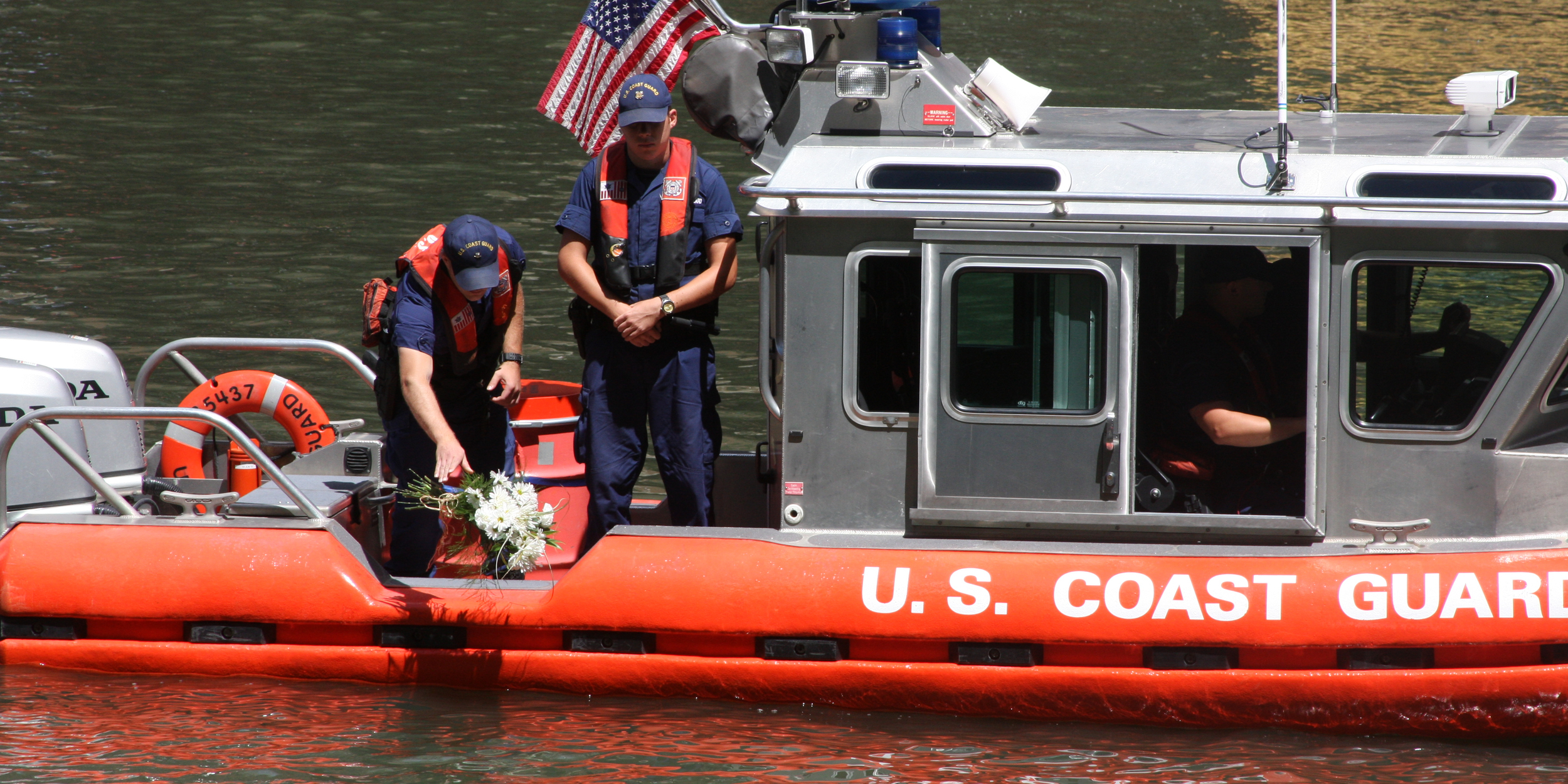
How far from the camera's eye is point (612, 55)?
585cm

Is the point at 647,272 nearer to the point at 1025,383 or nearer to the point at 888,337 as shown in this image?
the point at 888,337

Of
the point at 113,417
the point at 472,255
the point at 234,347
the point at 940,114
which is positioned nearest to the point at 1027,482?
the point at 940,114

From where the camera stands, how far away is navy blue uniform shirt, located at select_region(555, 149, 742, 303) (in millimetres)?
5180

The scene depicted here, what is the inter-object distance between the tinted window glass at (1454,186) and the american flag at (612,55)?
248cm

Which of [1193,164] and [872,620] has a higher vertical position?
[1193,164]

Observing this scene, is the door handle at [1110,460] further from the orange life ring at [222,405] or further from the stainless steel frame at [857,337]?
the orange life ring at [222,405]

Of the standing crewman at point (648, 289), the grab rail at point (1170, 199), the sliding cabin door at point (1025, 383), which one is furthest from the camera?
the standing crewman at point (648, 289)

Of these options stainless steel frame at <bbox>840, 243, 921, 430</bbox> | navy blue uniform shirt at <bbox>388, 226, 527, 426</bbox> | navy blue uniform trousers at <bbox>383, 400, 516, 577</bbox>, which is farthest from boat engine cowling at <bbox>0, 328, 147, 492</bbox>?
stainless steel frame at <bbox>840, 243, 921, 430</bbox>

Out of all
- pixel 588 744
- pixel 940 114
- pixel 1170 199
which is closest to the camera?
pixel 1170 199

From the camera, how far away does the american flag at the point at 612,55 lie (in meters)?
5.69

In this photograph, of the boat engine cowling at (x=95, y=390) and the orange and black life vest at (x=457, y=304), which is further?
the boat engine cowling at (x=95, y=390)

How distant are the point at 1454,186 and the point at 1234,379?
2.99 ft

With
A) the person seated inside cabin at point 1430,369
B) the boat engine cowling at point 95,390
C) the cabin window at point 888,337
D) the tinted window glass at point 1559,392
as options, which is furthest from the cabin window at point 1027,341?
the boat engine cowling at point 95,390

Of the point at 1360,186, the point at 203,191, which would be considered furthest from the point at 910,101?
the point at 203,191
